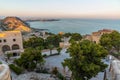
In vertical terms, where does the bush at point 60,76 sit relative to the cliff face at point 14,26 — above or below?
above

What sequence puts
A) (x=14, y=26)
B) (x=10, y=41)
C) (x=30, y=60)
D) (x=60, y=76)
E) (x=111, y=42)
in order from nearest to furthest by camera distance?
(x=60, y=76), (x=30, y=60), (x=111, y=42), (x=10, y=41), (x=14, y=26)

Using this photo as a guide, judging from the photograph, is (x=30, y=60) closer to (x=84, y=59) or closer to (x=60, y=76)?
(x=60, y=76)

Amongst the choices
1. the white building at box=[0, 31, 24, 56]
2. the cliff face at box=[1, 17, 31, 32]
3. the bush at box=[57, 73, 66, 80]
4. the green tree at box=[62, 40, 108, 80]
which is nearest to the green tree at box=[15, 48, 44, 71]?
the bush at box=[57, 73, 66, 80]

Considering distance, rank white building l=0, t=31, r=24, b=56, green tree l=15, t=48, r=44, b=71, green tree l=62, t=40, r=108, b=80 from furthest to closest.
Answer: white building l=0, t=31, r=24, b=56, green tree l=15, t=48, r=44, b=71, green tree l=62, t=40, r=108, b=80

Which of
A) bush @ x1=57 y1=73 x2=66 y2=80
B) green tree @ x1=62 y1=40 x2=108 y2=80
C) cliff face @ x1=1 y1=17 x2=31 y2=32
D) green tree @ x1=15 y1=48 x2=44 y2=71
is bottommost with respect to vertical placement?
cliff face @ x1=1 y1=17 x2=31 y2=32

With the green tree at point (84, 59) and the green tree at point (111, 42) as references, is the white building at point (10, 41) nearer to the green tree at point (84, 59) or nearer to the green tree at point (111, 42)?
the green tree at point (111, 42)


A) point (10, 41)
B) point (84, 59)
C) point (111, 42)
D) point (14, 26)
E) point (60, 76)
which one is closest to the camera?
point (84, 59)

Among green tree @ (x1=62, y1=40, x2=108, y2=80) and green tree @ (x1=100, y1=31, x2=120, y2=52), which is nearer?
green tree @ (x1=62, y1=40, x2=108, y2=80)

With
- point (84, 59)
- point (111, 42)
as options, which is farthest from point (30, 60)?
point (111, 42)

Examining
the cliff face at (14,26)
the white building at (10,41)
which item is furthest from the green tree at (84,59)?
the cliff face at (14,26)

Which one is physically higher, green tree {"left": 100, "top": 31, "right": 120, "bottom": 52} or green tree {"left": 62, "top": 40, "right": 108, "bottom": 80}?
green tree {"left": 62, "top": 40, "right": 108, "bottom": 80}

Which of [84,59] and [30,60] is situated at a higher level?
[84,59]

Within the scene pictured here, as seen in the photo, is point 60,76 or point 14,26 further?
point 14,26

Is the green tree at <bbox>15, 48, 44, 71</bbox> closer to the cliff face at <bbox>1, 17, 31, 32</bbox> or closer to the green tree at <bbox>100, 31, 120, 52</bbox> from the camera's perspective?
the green tree at <bbox>100, 31, 120, 52</bbox>
